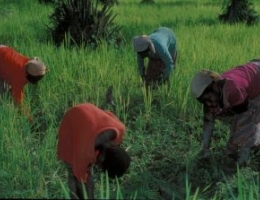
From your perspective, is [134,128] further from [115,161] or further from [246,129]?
[115,161]

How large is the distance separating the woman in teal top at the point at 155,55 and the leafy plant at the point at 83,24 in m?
1.89

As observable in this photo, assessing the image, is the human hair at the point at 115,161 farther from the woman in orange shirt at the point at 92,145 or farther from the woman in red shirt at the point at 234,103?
the woman in red shirt at the point at 234,103

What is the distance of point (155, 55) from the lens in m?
→ 5.10

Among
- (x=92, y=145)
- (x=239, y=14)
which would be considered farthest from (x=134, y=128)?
(x=239, y=14)

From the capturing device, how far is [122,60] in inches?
231

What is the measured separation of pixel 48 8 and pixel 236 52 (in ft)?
19.8

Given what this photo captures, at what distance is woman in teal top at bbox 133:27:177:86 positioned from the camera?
15.9 feet

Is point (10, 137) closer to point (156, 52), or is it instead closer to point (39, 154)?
point (39, 154)

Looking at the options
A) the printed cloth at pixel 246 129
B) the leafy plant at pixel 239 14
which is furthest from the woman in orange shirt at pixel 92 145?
the leafy plant at pixel 239 14

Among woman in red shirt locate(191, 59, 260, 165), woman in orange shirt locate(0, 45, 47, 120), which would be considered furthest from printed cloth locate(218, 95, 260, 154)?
woman in orange shirt locate(0, 45, 47, 120)

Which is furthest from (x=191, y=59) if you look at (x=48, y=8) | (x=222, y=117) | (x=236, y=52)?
(x=48, y=8)

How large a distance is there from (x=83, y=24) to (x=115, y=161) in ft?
16.4

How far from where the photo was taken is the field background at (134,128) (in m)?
3.50

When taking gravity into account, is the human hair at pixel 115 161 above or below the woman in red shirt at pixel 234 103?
above
